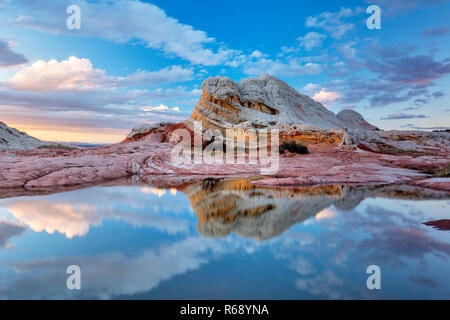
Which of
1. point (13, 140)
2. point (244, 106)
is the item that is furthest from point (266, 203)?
point (13, 140)

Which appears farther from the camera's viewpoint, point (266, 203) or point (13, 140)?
point (13, 140)

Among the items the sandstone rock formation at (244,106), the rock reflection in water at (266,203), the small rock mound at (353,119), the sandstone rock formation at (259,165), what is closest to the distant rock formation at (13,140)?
the sandstone rock formation at (259,165)

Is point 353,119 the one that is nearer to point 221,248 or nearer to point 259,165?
point 259,165

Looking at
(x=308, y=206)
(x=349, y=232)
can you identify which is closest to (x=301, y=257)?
(x=349, y=232)

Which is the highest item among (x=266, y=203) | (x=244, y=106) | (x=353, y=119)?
(x=353, y=119)

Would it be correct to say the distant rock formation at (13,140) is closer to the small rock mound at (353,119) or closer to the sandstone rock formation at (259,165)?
the sandstone rock formation at (259,165)

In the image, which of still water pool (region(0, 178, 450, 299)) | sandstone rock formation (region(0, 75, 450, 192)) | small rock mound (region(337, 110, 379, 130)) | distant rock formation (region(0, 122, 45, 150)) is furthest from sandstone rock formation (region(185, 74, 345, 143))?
distant rock formation (region(0, 122, 45, 150))

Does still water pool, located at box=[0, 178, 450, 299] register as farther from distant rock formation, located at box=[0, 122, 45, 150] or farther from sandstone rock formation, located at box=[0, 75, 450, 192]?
distant rock formation, located at box=[0, 122, 45, 150]

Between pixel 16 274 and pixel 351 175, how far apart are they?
12.6 meters

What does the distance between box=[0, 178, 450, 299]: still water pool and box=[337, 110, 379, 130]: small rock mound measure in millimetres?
41890

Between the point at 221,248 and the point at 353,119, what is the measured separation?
162ft

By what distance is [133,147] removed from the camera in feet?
61.4

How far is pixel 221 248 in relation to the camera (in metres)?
4.19
